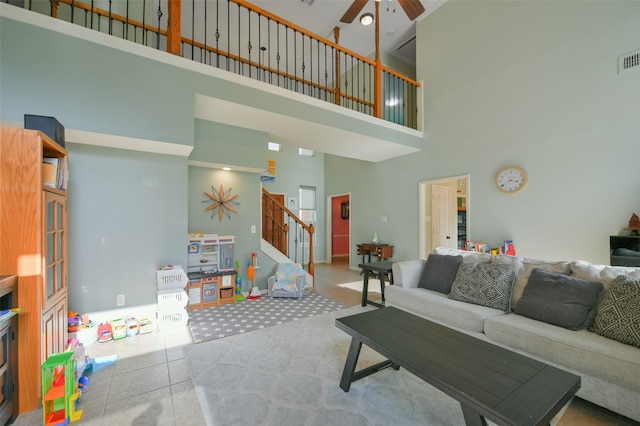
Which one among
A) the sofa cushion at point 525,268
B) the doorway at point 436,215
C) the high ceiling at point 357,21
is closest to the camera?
the sofa cushion at point 525,268

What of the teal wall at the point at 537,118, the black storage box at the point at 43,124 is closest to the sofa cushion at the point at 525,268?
the teal wall at the point at 537,118

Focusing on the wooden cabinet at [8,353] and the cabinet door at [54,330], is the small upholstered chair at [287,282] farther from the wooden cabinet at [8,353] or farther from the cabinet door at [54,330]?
the wooden cabinet at [8,353]

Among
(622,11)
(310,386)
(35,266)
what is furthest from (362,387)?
(622,11)

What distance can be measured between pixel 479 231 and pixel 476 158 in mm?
1243

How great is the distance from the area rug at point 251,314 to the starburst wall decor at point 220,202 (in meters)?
1.48

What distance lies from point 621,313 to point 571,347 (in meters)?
0.41

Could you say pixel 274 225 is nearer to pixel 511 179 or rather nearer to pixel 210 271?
pixel 210 271

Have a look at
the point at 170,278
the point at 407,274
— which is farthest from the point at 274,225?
the point at 407,274

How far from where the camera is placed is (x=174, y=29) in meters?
3.16

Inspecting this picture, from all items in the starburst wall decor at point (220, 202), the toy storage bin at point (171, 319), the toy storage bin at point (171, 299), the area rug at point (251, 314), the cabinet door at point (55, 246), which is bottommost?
the area rug at point (251, 314)

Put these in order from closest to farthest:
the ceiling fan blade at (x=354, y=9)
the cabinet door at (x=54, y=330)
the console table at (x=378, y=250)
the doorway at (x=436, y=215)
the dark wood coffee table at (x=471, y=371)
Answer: the dark wood coffee table at (x=471, y=371) < the cabinet door at (x=54, y=330) < the ceiling fan blade at (x=354, y=9) < the doorway at (x=436, y=215) < the console table at (x=378, y=250)

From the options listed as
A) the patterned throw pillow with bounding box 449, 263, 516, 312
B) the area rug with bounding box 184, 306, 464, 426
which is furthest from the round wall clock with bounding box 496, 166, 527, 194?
the area rug with bounding box 184, 306, 464, 426

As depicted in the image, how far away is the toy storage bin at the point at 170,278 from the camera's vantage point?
315 cm

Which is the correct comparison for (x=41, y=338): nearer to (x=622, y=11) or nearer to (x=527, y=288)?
(x=527, y=288)
